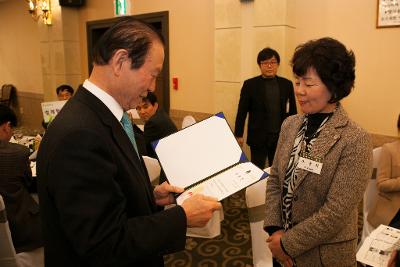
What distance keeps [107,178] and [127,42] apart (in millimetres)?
368

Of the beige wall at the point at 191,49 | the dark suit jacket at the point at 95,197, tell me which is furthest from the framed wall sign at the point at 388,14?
the dark suit jacket at the point at 95,197

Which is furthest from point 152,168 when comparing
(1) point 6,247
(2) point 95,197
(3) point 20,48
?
(3) point 20,48

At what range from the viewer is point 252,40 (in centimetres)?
394

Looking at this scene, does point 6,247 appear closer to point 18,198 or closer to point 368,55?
point 18,198

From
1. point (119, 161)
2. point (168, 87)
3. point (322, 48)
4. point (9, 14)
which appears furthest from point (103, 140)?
point (9, 14)

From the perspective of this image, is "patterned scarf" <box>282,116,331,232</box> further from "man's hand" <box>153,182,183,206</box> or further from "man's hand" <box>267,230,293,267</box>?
"man's hand" <box>153,182,183,206</box>

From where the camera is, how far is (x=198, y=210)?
1.03 metres

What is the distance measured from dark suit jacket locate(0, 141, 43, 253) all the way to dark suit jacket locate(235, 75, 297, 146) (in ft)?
7.16

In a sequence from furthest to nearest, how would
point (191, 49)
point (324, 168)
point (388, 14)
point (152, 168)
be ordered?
point (191, 49)
point (388, 14)
point (152, 168)
point (324, 168)

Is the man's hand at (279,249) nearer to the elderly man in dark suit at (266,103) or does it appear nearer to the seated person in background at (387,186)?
the seated person in background at (387,186)

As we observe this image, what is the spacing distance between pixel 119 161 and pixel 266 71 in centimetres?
284

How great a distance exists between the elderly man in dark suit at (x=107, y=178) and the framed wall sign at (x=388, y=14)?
3.04 meters

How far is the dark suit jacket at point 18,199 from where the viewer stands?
217 centimetres

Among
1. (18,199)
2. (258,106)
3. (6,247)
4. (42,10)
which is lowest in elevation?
(6,247)
